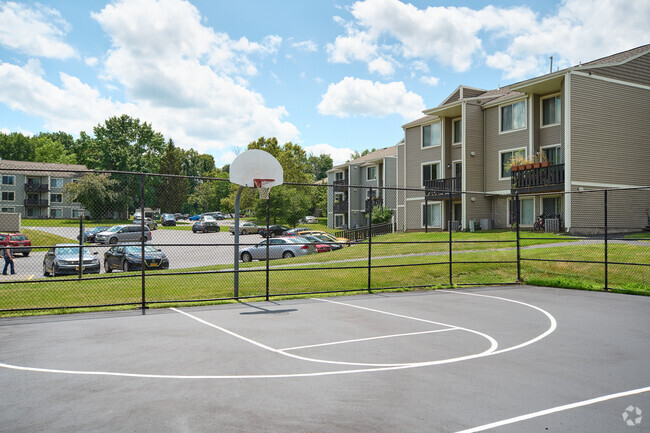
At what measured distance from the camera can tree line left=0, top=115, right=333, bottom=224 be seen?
10773 millimetres

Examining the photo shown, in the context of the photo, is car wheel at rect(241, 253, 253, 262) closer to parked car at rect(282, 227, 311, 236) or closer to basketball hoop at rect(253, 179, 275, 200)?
parked car at rect(282, 227, 311, 236)

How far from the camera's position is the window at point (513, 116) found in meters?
28.2

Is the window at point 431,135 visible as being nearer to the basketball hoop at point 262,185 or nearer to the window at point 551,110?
the window at point 551,110

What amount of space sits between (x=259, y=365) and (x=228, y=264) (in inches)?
324

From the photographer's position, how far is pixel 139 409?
440cm

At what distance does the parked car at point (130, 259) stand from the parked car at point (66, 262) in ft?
1.73

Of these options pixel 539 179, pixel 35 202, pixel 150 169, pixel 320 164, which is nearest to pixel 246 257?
pixel 35 202

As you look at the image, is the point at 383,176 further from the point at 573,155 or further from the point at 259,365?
the point at 259,365

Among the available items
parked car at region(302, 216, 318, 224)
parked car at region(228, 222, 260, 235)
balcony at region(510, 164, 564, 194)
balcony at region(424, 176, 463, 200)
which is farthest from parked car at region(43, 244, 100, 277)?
balcony at region(424, 176, 463, 200)

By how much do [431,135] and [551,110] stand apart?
9411 millimetres

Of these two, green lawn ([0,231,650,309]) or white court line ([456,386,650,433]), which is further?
green lawn ([0,231,650,309])

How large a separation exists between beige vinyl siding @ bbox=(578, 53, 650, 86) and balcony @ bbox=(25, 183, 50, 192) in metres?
26.9

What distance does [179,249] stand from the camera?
1182 centimetres


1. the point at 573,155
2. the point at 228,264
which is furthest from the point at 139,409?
the point at 573,155
